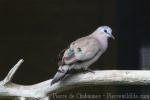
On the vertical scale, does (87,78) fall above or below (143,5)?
below

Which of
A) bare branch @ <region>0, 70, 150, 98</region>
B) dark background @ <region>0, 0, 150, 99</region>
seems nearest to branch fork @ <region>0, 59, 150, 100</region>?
bare branch @ <region>0, 70, 150, 98</region>

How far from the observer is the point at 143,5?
4742mm

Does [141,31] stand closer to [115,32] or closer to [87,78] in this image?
[115,32]

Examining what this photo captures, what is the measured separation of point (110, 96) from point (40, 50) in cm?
59

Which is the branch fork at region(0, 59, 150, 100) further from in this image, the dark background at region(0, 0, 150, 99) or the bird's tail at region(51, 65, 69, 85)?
the dark background at region(0, 0, 150, 99)

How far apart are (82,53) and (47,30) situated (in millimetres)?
1733

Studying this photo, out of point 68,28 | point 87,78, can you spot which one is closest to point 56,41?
point 68,28

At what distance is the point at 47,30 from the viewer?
16.4ft

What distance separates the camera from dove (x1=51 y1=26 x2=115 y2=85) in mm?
3240

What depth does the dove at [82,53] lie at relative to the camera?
10.6ft

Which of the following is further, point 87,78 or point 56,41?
point 56,41

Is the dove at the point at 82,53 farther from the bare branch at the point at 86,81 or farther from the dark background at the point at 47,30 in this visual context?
the dark background at the point at 47,30

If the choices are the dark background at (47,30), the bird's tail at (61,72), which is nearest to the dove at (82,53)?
the bird's tail at (61,72)

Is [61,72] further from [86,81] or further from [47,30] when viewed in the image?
[47,30]
